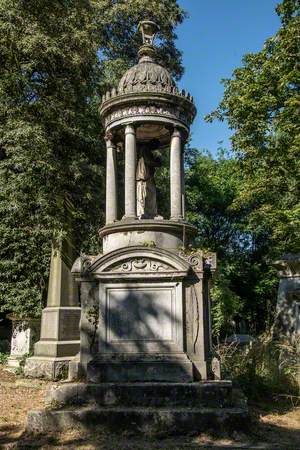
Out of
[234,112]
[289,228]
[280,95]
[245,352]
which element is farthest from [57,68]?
[245,352]

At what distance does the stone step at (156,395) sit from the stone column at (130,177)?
272 centimetres

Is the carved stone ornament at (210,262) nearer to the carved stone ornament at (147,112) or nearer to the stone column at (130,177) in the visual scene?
the stone column at (130,177)

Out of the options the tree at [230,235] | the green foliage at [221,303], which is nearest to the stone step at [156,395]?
the green foliage at [221,303]

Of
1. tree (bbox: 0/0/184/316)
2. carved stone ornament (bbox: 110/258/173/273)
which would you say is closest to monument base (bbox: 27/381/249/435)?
carved stone ornament (bbox: 110/258/173/273)

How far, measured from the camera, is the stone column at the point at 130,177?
7.73 meters

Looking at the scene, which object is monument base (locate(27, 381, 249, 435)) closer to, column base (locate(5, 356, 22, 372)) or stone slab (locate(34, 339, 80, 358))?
stone slab (locate(34, 339, 80, 358))

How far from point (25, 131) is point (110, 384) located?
7.95 meters

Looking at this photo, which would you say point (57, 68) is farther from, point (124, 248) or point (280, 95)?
point (124, 248)

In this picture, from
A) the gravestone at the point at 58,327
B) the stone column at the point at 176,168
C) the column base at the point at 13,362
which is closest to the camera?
the stone column at the point at 176,168

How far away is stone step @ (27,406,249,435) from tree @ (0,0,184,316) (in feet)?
23.3

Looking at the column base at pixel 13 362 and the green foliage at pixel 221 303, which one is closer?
the column base at pixel 13 362

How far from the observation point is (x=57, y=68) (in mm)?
14398

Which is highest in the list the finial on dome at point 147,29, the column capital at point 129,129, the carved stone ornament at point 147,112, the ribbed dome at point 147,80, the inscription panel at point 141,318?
the finial on dome at point 147,29

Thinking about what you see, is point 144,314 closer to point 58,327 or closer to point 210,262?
point 210,262
